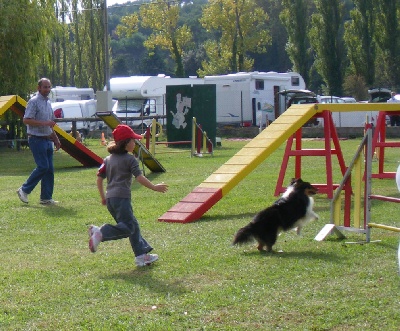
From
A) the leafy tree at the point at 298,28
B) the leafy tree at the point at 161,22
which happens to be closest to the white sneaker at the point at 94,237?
the leafy tree at the point at 161,22

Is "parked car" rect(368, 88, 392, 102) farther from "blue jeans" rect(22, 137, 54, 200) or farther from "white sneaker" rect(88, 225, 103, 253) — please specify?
"white sneaker" rect(88, 225, 103, 253)

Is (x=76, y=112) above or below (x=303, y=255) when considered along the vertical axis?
below

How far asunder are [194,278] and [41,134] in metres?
5.92

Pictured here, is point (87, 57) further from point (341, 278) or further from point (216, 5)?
point (341, 278)

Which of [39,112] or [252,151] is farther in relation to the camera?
[39,112]

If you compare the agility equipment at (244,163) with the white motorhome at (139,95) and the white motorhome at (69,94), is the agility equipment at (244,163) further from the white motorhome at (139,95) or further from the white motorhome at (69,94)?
the white motorhome at (69,94)

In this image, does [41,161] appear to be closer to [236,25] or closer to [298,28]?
[236,25]

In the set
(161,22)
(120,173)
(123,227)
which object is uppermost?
(161,22)

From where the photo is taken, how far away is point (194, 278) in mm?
7254

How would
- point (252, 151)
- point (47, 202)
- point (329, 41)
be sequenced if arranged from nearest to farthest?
point (252, 151) < point (47, 202) < point (329, 41)

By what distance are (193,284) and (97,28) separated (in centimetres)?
6014

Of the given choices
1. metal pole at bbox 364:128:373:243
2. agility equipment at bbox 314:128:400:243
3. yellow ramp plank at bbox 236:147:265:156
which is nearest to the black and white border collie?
agility equipment at bbox 314:128:400:243

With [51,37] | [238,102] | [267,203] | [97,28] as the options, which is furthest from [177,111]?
[97,28]

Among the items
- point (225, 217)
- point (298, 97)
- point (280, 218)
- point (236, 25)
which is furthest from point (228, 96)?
point (280, 218)
